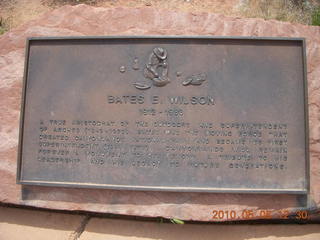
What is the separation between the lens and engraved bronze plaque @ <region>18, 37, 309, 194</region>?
6.88ft

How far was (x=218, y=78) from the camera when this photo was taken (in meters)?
2.16

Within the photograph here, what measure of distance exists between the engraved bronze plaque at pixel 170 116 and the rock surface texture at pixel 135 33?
12 centimetres

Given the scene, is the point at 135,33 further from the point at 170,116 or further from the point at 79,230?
the point at 79,230

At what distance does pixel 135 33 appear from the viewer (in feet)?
7.51

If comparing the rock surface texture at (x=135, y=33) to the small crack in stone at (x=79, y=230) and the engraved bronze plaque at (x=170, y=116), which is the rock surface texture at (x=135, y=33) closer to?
the engraved bronze plaque at (x=170, y=116)

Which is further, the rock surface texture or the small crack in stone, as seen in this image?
the small crack in stone

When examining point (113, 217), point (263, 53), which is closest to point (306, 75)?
point (263, 53)

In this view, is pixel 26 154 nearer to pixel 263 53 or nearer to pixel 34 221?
pixel 34 221

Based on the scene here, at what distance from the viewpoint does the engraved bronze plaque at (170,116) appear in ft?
6.88

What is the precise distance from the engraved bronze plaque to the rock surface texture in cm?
12
